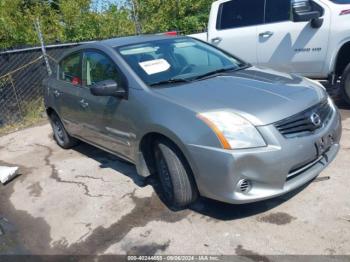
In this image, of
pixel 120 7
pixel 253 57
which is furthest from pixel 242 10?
pixel 120 7

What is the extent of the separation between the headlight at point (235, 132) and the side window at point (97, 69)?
4.67 ft

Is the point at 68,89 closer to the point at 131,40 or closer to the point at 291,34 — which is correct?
the point at 131,40

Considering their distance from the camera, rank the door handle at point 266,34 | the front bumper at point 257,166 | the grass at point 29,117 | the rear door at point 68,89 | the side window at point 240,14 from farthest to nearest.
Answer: the grass at point 29,117, the side window at point 240,14, the door handle at point 266,34, the rear door at point 68,89, the front bumper at point 257,166

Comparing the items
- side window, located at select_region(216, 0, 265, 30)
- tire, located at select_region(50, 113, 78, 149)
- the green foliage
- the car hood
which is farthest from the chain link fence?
the car hood

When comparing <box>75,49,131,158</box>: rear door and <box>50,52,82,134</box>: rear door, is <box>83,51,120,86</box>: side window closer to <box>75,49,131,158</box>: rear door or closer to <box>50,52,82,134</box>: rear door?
<box>75,49,131,158</box>: rear door

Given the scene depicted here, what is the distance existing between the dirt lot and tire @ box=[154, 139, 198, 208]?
0.22m

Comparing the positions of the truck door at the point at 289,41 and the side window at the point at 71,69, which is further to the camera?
the truck door at the point at 289,41

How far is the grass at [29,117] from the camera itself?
8.21 metres

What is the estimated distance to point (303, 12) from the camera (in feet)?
19.0

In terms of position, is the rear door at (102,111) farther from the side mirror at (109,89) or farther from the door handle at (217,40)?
the door handle at (217,40)

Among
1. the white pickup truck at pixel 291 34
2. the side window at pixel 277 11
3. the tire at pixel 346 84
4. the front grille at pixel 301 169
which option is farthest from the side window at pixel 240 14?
the front grille at pixel 301 169

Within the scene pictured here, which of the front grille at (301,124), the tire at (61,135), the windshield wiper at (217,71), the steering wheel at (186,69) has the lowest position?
the tire at (61,135)

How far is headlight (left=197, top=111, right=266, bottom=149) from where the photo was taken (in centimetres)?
314

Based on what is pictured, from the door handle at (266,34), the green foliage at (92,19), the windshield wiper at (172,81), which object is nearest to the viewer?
the windshield wiper at (172,81)
